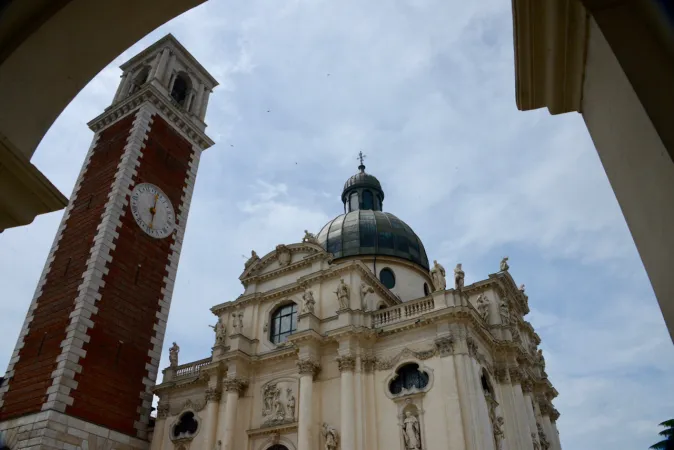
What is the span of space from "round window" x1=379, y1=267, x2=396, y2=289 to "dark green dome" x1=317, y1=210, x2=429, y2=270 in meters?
1.04

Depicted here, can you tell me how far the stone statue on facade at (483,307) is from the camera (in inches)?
1006

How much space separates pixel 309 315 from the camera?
23.8 meters

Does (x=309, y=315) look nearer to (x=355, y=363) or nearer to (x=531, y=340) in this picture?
(x=355, y=363)

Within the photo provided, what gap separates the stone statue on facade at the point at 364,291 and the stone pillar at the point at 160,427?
37.1ft

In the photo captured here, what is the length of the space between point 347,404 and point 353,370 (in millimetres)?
1487

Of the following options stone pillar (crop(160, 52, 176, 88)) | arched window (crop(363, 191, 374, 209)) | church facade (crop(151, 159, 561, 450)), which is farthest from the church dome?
stone pillar (crop(160, 52, 176, 88))

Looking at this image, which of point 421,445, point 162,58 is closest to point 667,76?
point 421,445

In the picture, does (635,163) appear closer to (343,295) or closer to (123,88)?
(343,295)

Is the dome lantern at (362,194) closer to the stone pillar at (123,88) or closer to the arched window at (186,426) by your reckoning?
the stone pillar at (123,88)

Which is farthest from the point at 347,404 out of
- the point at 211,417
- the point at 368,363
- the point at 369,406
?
the point at 211,417

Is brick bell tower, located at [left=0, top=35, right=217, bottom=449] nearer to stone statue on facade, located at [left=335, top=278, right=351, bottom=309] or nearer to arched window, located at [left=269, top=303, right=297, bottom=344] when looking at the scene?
arched window, located at [left=269, top=303, right=297, bottom=344]

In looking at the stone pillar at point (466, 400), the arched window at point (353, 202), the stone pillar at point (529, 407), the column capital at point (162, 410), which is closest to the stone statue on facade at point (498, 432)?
the stone pillar at point (466, 400)

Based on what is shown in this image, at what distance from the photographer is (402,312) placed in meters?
23.1

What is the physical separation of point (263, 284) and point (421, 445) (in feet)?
40.9
